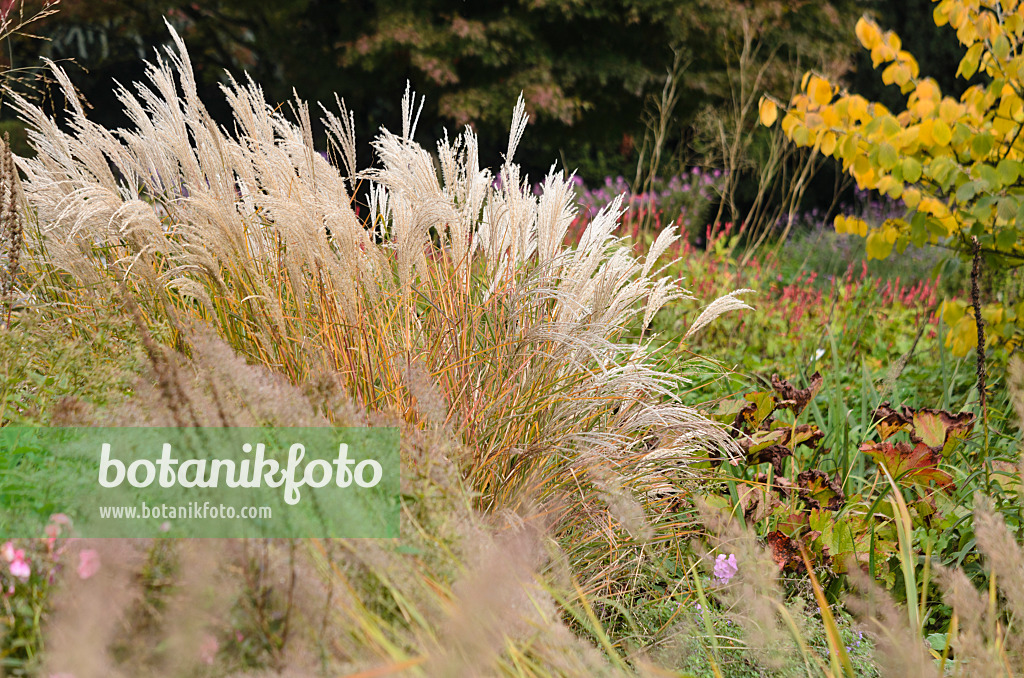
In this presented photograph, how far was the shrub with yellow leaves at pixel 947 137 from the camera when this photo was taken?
2648mm

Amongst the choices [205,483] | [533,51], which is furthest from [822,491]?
[533,51]

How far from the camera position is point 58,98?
10148 millimetres

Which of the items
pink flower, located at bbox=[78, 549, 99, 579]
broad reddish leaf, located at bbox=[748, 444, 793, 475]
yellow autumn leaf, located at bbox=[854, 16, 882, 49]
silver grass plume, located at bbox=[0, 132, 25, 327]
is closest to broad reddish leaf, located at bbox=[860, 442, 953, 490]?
broad reddish leaf, located at bbox=[748, 444, 793, 475]

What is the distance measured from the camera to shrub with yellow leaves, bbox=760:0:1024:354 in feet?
8.69

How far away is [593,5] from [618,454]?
8.09 meters

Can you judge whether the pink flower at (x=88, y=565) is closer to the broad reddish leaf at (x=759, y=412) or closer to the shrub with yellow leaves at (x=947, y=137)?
the broad reddish leaf at (x=759, y=412)

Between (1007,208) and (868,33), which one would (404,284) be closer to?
(868,33)

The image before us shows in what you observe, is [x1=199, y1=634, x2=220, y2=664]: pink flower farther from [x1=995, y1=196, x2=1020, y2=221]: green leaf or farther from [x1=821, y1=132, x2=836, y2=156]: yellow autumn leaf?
[x1=995, y1=196, x2=1020, y2=221]: green leaf

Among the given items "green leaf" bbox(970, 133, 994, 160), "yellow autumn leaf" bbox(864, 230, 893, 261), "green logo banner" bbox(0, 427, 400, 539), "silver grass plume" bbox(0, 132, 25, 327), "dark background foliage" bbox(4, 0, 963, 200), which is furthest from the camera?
"dark background foliage" bbox(4, 0, 963, 200)

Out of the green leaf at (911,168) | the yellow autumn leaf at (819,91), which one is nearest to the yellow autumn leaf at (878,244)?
the green leaf at (911,168)

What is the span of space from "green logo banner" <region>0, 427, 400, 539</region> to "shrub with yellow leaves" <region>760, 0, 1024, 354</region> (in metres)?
2.03

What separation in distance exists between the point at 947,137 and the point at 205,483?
2.53 metres

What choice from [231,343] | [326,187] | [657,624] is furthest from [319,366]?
[657,624]

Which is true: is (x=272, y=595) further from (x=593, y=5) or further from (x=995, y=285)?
(x=593, y=5)
